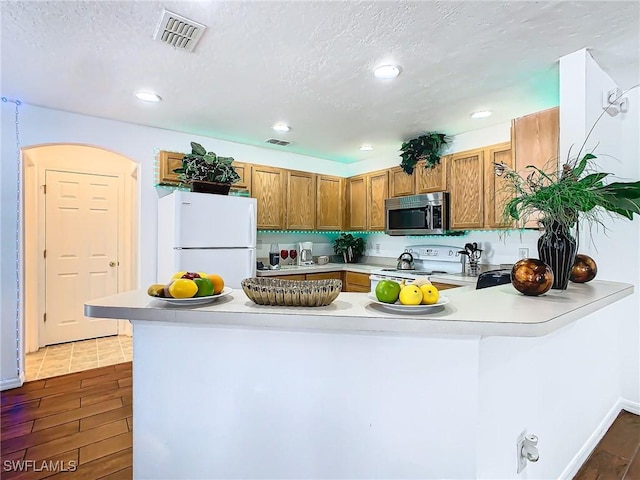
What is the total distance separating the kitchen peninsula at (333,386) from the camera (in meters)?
1.15

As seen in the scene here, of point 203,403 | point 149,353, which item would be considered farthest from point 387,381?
point 149,353

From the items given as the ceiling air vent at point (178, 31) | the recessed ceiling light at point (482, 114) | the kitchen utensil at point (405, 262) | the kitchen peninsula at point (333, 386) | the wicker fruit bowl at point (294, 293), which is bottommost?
the kitchen peninsula at point (333, 386)

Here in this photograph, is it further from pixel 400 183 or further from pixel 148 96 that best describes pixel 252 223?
pixel 400 183

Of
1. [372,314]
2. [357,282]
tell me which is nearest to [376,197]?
[357,282]

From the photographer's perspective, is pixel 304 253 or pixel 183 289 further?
pixel 304 253

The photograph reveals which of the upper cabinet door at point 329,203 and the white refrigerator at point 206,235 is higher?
the upper cabinet door at point 329,203

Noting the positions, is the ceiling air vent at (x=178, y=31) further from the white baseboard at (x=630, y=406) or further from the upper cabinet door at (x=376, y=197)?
the white baseboard at (x=630, y=406)

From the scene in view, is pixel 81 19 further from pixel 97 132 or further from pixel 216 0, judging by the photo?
pixel 97 132

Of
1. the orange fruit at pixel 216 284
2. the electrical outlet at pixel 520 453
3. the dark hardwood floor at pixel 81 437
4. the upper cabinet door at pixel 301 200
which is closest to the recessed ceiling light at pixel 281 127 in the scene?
the upper cabinet door at pixel 301 200

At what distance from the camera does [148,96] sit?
2713 millimetres

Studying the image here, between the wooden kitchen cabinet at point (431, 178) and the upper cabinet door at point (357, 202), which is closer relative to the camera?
the wooden kitchen cabinet at point (431, 178)

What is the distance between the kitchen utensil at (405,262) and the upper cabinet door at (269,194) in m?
1.51

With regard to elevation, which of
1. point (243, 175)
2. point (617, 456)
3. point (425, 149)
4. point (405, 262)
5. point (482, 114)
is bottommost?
point (617, 456)

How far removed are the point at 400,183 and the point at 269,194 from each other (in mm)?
1578
